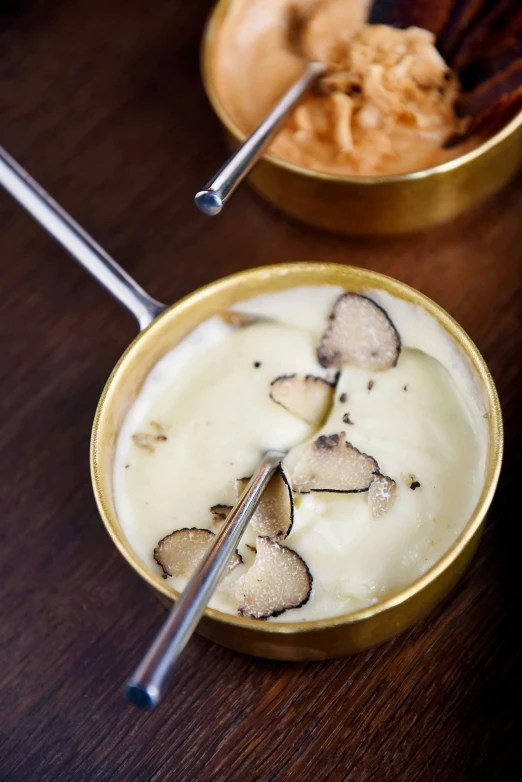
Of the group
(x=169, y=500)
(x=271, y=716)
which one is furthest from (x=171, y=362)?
(x=271, y=716)

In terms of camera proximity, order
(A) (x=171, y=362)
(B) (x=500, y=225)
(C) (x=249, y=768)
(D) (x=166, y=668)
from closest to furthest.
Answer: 1. (D) (x=166, y=668)
2. (C) (x=249, y=768)
3. (A) (x=171, y=362)
4. (B) (x=500, y=225)

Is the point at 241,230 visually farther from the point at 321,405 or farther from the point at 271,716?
the point at 271,716

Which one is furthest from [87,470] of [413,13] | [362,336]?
[413,13]

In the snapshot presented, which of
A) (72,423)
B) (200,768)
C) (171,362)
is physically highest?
(171,362)

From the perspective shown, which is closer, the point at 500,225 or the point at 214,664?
the point at 214,664

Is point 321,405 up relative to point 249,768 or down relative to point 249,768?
up

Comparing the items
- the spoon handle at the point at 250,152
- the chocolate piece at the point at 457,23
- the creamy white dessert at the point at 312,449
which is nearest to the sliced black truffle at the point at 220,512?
the creamy white dessert at the point at 312,449
